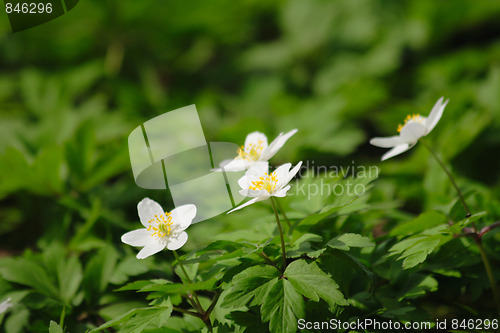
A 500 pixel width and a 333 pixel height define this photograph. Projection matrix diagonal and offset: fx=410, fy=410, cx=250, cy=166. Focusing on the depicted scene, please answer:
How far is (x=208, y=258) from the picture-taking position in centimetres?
146

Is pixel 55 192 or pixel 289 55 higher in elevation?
pixel 289 55

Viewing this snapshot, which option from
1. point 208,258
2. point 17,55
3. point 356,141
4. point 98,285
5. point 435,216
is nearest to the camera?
point 208,258

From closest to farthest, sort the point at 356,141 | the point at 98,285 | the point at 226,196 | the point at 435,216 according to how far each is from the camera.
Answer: the point at 435,216
the point at 98,285
the point at 226,196
the point at 356,141

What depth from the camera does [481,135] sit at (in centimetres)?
276

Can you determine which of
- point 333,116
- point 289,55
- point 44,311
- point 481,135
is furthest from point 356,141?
point 44,311

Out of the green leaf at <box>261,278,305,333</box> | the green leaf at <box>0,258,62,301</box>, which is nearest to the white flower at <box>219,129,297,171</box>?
the green leaf at <box>261,278,305,333</box>

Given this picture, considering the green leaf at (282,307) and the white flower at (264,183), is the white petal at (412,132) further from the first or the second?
the green leaf at (282,307)

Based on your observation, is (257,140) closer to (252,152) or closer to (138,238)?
(252,152)

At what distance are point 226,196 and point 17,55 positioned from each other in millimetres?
3454

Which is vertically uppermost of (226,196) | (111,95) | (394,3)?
(394,3)

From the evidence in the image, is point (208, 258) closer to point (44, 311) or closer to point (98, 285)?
point (98, 285)

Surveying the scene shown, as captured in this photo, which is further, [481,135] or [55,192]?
[481,135]

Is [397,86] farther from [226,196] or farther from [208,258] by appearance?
[208,258]

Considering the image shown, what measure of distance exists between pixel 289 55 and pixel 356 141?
5.49 feet
